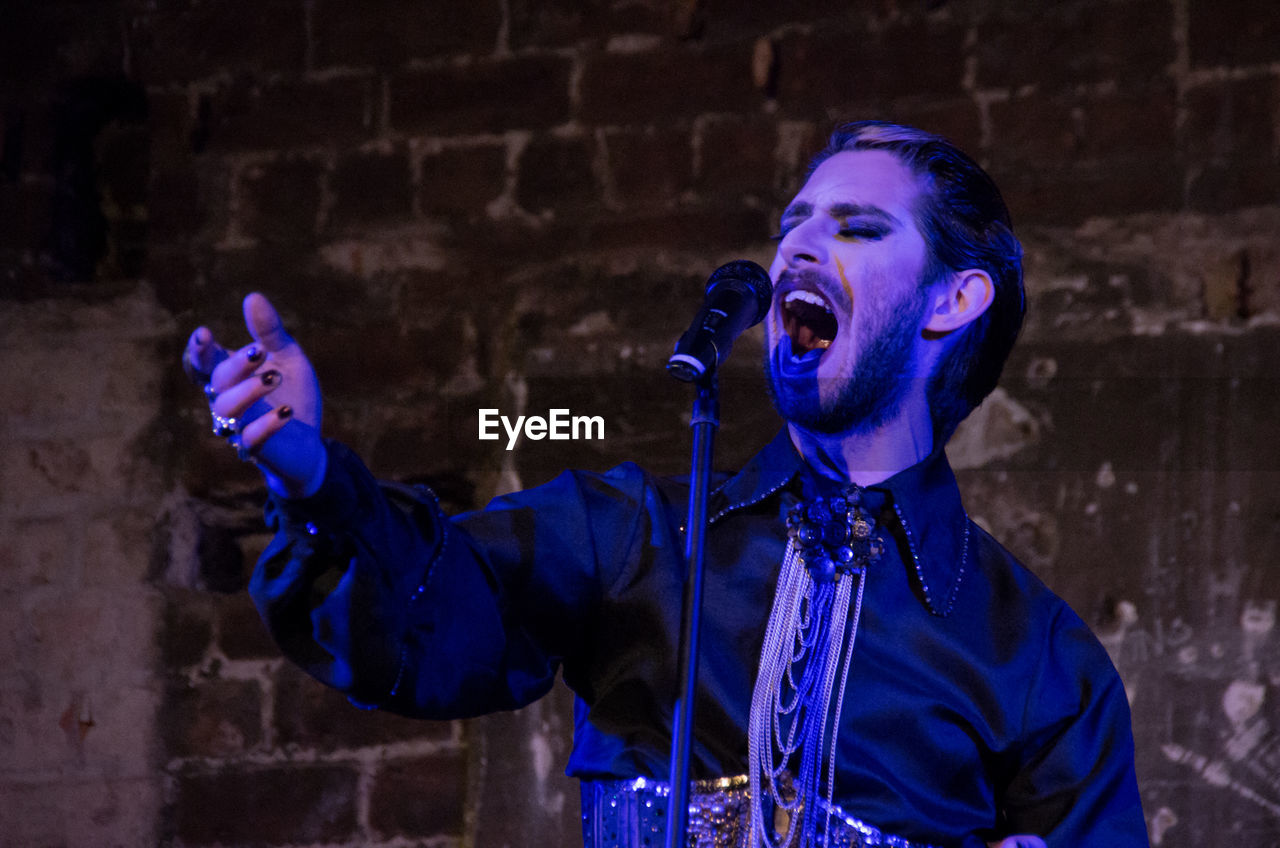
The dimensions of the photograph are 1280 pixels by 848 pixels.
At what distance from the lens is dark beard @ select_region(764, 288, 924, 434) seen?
1.87 metres

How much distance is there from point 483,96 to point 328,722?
4.38ft

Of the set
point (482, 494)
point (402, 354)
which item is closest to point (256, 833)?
point (482, 494)

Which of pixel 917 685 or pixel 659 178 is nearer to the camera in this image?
pixel 917 685

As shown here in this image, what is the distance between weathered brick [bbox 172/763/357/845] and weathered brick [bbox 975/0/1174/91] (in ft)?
6.16

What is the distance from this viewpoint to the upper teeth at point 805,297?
1.88 metres

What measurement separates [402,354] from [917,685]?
57.2 inches

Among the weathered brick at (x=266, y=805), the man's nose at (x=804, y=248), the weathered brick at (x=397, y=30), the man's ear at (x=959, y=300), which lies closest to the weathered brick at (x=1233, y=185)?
the man's ear at (x=959, y=300)

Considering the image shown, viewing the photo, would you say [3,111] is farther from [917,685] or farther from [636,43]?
[917,685]

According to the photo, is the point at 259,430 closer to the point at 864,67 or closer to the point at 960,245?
the point at 960,245

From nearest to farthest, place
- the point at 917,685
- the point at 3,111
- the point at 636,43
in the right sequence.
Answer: the point at 917,685 → the point at 636,43 → the point at 3,111

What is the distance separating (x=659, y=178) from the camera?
9.27ft

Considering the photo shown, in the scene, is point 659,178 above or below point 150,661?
above

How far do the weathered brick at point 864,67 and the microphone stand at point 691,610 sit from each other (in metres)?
1.52

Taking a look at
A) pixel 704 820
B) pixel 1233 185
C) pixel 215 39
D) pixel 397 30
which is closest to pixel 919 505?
pixel 704 820
